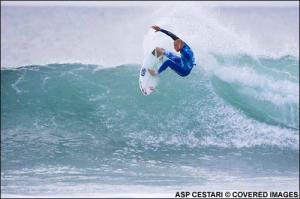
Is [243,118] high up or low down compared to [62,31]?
down

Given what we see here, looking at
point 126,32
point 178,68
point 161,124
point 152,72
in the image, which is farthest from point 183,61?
point 126,32

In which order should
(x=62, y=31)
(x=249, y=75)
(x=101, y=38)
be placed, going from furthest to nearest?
(x=62, y=31), (x=101, y=38), (x=249, y=75)

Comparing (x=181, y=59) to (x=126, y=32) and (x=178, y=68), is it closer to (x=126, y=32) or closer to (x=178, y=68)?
(x=178, y=68)

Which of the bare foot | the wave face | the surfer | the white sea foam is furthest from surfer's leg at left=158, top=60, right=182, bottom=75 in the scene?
the white sea foam

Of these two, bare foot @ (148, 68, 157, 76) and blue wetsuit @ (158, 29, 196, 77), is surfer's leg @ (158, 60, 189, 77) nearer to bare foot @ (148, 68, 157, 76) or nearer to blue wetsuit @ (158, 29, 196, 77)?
blue wetsuit @ (158, 29, 196, 77)

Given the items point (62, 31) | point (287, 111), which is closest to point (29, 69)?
point (287, 111)

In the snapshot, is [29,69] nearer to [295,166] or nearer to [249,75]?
[249,75]

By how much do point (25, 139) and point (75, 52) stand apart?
1679 centimetres

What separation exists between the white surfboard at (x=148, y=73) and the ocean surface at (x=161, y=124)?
5.29 ft

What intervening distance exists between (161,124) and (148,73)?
2459 millimetres

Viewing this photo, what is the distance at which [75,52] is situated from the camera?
27.5 m

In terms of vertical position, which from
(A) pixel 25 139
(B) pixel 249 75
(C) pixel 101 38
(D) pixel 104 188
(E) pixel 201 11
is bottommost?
(D) pixel 104 188

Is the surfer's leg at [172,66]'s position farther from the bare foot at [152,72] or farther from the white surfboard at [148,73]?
the bare foot at [152,72]

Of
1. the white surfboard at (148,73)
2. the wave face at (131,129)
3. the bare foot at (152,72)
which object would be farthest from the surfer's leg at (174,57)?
the wave face at (131,129)
